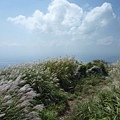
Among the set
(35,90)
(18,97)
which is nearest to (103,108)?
(18,97)

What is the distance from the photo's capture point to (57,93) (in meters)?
10.0

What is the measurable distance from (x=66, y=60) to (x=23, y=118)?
9.83m

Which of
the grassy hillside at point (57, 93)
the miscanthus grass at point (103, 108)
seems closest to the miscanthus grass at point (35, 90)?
the grassy hillside at point (57, 93)

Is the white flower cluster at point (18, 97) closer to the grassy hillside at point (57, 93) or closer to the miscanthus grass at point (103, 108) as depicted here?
the grassy hillside at point (57, 93)

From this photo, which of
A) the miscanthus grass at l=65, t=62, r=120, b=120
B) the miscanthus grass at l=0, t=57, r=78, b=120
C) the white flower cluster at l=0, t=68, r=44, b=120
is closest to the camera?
the white flower cluster at l=0, t=68, r=44, b=120

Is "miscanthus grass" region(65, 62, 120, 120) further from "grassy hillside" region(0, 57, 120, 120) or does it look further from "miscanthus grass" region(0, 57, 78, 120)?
"miscanthus grass" region(0, 57, 78, 120)

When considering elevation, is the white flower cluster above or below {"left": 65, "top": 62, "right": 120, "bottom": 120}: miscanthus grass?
above

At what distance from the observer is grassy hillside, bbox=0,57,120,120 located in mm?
5414

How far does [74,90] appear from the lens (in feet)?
40.7

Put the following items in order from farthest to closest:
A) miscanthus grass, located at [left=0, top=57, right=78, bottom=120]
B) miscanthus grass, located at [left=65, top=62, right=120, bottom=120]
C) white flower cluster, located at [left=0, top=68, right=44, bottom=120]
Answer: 1. miscanthus grass, located at [left=65, top=62, right=120, bottom=120]
2. miscanthus grass, located at [left=0, top=57, right=78, bottom=120]
3. white flower cluster, located at [left=0, top=68, right=44, bottom=120]

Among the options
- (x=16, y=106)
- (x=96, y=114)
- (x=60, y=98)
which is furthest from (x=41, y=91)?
(x=16, y=106)

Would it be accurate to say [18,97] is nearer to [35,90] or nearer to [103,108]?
[103,108]

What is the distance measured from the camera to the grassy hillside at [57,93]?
541 centimetres

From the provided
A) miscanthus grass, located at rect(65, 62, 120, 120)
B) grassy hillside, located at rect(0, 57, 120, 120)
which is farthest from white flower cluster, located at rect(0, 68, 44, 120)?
miscanthus grass, located at rect(65, 62, 120, 120)
